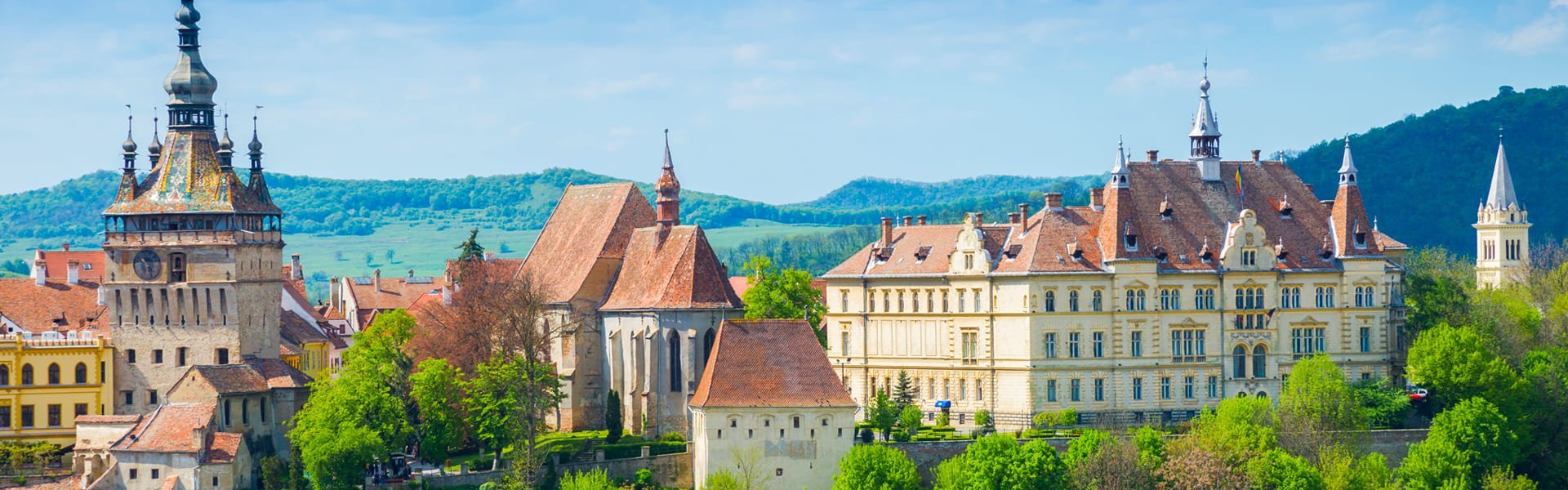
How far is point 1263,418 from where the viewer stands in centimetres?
11194

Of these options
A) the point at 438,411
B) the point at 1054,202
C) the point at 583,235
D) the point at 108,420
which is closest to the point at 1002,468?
the point at 1054,202

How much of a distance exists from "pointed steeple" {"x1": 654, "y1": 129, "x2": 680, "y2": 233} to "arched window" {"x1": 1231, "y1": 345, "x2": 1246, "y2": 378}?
96.3 feet

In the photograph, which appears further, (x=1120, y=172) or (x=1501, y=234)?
(x=1501, y=234)

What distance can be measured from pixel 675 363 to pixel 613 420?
4.15m

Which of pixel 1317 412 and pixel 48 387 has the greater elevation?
pixel 48 387

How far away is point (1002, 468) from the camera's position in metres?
102

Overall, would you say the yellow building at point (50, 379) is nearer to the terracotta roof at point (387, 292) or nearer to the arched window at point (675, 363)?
the arched window at point (675, 363)

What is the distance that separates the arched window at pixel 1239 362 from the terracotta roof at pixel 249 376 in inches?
1848

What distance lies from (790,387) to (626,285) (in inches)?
732

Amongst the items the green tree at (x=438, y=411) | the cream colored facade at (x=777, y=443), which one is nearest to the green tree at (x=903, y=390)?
the cream colored facade at (x=777, y=443)

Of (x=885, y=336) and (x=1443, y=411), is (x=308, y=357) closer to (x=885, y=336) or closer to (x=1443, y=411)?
(x=885, y=336)

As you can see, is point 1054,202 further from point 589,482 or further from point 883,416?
point 589,482

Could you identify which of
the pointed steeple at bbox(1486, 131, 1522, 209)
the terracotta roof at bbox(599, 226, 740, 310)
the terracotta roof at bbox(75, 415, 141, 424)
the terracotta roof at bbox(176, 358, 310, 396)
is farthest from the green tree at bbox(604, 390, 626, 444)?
the pointed steeple at bbox(1486, 131, 1522, 209)

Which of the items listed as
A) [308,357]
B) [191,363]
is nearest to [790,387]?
[191,363]
